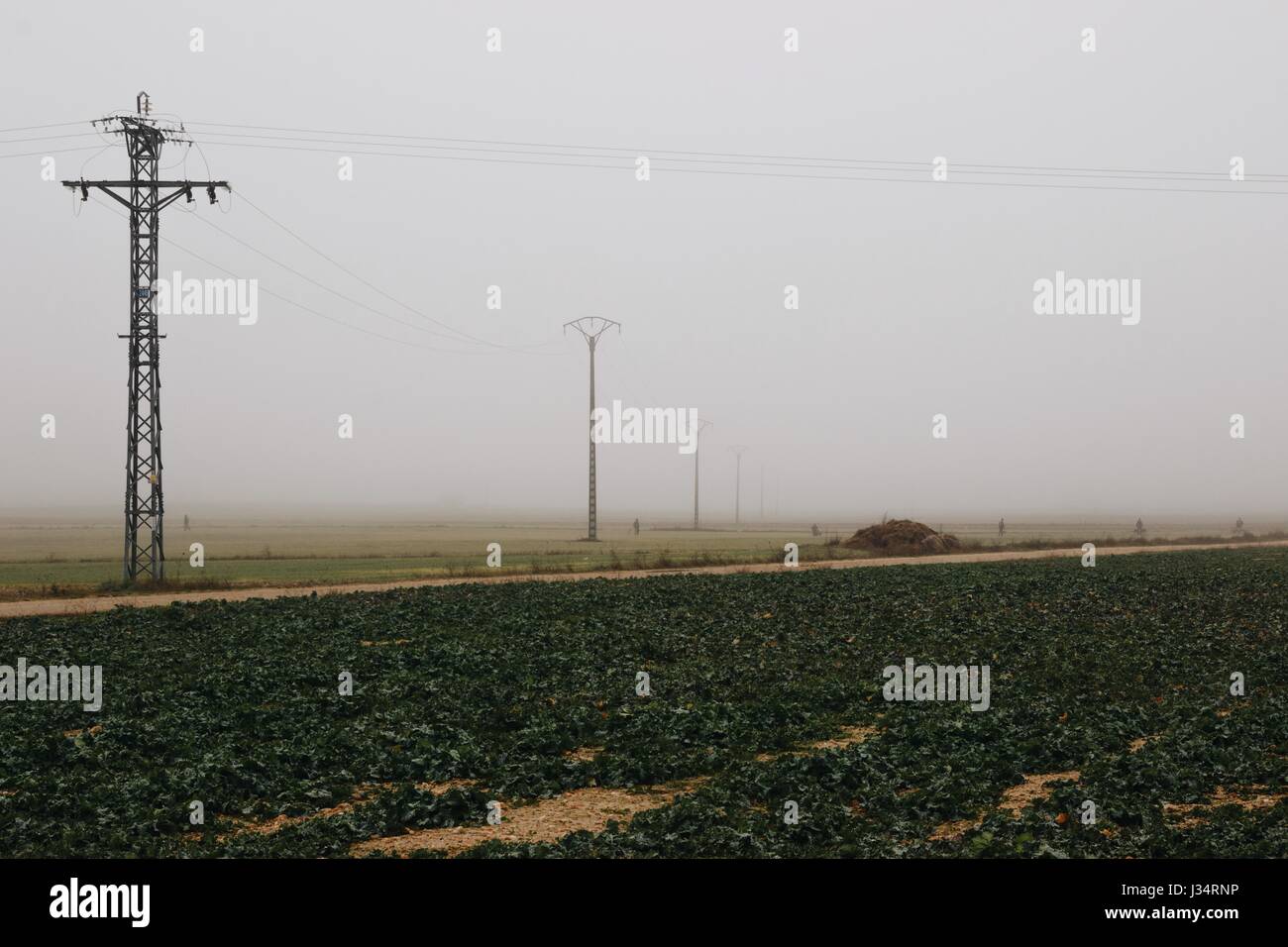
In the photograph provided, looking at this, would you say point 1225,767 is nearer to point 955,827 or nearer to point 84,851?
point 955,827

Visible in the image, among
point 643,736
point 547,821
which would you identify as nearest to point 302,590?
point 643,736

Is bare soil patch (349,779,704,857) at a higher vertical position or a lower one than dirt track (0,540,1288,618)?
lower

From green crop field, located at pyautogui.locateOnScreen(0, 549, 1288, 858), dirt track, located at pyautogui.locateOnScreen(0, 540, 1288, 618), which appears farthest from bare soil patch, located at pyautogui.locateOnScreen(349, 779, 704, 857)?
dirt track, located at pyautogui.locateOnScreen(0, 540, 1288, 618)

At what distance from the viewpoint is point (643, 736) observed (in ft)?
68.4

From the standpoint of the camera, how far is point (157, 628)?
34.8 meters

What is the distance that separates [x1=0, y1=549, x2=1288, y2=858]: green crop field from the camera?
1445cm

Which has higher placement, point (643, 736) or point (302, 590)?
point (302, 590)

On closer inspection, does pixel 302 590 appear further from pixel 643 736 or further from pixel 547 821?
pixel 547 821

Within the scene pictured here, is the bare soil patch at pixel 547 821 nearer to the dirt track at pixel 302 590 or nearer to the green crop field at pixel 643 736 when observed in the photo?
the green crop field at pixel 643 736

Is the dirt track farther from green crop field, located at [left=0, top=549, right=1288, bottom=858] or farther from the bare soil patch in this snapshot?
the bare soil patch

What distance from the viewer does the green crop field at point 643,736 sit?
47.4 feet
